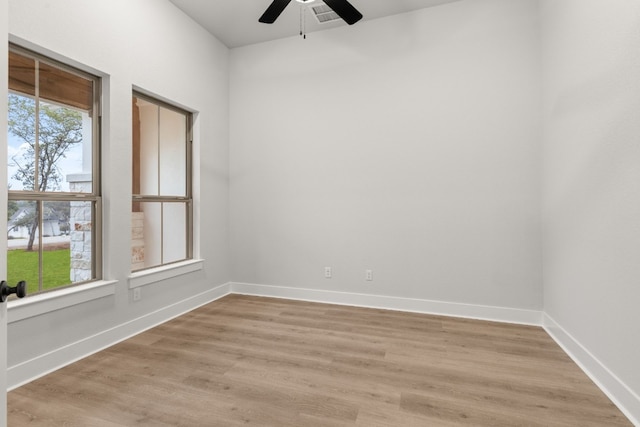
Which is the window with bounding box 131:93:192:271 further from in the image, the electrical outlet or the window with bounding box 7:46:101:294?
the electrical outlet

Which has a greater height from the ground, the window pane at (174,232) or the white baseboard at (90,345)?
the window pane at (174,232)

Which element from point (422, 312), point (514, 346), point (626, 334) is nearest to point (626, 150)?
point (626, 334)

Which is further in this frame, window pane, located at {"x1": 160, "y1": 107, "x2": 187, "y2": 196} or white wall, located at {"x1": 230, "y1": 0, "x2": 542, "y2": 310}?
window pane, located at {"x1": 160, "y1": 107, "x2": 187, "y2": 196}

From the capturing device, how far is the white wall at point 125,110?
2.13 metres

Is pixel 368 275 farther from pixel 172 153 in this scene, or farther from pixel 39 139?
pixel 39 139

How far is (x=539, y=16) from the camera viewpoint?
2.99 metres

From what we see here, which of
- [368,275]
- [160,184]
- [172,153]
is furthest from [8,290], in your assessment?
[368,275]

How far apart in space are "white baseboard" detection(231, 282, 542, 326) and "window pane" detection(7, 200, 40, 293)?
2.22 meters

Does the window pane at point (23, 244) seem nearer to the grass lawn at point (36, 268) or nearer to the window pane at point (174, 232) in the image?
the grass lawn at point (36, 268)

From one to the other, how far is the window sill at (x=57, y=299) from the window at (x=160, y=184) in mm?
453

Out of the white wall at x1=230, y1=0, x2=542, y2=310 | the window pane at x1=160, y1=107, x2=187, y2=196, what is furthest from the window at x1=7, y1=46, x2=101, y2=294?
the white wall at x1=230, y1=0, x2=542, y2=310

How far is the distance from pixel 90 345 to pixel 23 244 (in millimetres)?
894

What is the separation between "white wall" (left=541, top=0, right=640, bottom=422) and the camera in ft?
5.59

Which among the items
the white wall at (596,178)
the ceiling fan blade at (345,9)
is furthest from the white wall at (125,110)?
the white wall at (596,178)
